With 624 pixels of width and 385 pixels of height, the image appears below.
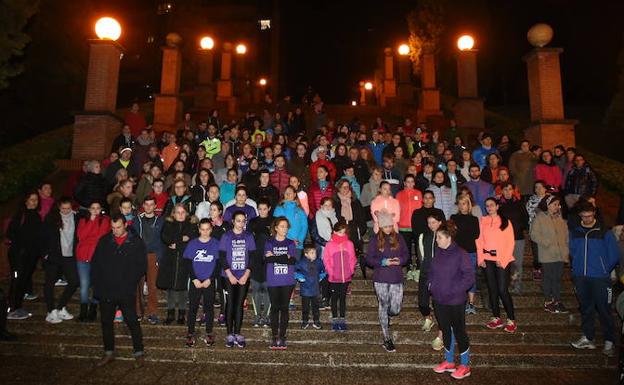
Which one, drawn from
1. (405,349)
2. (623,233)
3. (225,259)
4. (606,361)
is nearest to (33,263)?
(225,259)

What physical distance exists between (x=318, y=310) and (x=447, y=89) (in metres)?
27.6

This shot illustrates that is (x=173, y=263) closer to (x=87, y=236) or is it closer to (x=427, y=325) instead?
(x=87, y=236)

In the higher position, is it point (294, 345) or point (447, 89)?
point (447, 89)

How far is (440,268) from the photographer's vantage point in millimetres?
6402

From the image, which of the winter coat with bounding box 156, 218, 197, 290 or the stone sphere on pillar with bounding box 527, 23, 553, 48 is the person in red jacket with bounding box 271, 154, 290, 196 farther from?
the stone sphere on pillar with bounding box 527, 23, 553, 48

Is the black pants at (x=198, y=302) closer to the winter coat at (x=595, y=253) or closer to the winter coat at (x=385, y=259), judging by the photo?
the winter coat at (x=385, y=259)

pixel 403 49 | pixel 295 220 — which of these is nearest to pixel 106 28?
pixel 295 220

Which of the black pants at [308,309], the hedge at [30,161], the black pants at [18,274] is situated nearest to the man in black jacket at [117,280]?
the black pants at [18,274]

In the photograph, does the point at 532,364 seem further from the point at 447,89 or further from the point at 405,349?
the point at 447,89

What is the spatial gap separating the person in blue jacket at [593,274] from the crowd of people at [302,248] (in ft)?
0.07

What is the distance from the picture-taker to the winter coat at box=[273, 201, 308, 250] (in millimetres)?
8039

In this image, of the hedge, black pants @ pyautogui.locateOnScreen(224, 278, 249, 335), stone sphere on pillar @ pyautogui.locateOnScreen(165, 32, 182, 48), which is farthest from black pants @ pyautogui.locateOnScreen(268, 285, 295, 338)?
stone sphere on pillar @ pyautogui.locateOnScreen(165, 32, 182, 48)

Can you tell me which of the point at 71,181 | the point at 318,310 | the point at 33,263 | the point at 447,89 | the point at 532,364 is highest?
the point at 447,89

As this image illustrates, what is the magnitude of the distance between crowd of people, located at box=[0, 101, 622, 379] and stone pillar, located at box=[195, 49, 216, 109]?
13.5 metres
